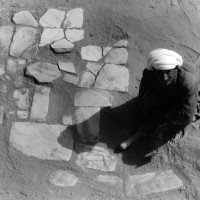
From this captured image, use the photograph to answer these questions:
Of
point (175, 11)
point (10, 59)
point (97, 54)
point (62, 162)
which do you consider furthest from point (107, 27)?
point (62, 162)

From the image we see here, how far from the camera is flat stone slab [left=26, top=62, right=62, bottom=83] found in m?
5.87

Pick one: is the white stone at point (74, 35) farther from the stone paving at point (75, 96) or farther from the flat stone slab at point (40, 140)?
the flat stone slab at point (40, 140)

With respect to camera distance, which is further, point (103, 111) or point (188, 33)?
point (188, 33)

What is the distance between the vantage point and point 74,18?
641 centimetres

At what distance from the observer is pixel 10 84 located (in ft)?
19.3

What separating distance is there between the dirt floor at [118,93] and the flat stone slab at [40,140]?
8 centimetres

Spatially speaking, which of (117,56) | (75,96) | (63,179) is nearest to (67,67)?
(75,96)

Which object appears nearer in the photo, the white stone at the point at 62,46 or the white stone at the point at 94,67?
the white stone at the point at 94,67

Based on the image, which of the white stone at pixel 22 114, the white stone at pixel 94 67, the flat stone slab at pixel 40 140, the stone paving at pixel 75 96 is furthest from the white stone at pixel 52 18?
the flat stone slab at pixel 40 140

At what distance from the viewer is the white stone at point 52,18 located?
6.34 metres

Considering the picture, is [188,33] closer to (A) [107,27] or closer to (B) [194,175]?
(A) [107,27]

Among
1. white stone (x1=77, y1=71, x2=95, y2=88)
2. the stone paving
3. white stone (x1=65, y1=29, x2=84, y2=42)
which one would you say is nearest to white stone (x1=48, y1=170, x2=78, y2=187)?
the stone paving

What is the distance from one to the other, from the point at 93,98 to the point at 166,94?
1.20 metres

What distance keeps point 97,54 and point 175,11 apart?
4.43ft
